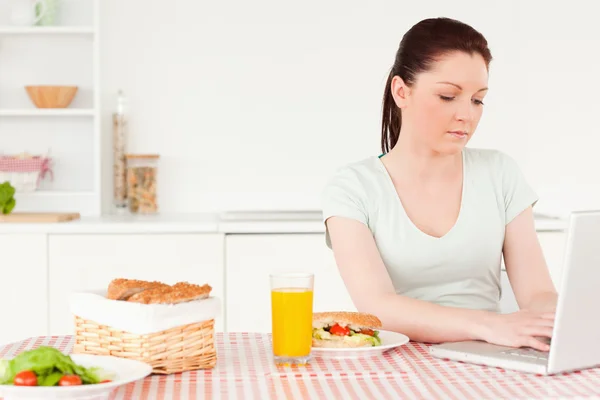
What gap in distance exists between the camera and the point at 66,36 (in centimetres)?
345

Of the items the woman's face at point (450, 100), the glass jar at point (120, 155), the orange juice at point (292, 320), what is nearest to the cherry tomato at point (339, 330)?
the orange juice at point (292, 320)

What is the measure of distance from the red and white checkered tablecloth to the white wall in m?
2.04

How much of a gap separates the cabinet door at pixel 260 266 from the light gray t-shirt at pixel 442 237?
0.96 meters

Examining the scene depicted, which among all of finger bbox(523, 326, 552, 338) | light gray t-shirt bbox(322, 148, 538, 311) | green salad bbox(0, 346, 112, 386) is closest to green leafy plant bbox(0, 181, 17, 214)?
light gray t-shirt bbox(322, 148, 538, 311)

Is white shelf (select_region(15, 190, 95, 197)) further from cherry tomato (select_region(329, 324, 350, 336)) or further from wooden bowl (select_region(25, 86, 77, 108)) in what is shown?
cherry tomato (select_region(329, 324, 350, 336))

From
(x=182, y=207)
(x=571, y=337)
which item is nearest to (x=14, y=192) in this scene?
(x=182, y=207)

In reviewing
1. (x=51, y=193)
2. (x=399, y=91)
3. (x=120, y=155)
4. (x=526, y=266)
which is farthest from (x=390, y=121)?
(x=51, y=193)

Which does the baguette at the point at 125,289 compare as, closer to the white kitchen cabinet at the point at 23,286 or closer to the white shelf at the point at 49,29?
the white kitchen cabinet at the point at 23,286

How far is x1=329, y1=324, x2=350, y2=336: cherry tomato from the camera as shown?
4.98ft

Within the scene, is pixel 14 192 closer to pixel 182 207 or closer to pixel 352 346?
pixel 182 207

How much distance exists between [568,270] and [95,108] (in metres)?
2.35

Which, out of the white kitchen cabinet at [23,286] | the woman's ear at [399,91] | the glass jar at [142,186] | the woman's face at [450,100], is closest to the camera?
the woman's face at [450,100]

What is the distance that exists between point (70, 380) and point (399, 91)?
112cm

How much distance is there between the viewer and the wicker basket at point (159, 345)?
4.42 ft
